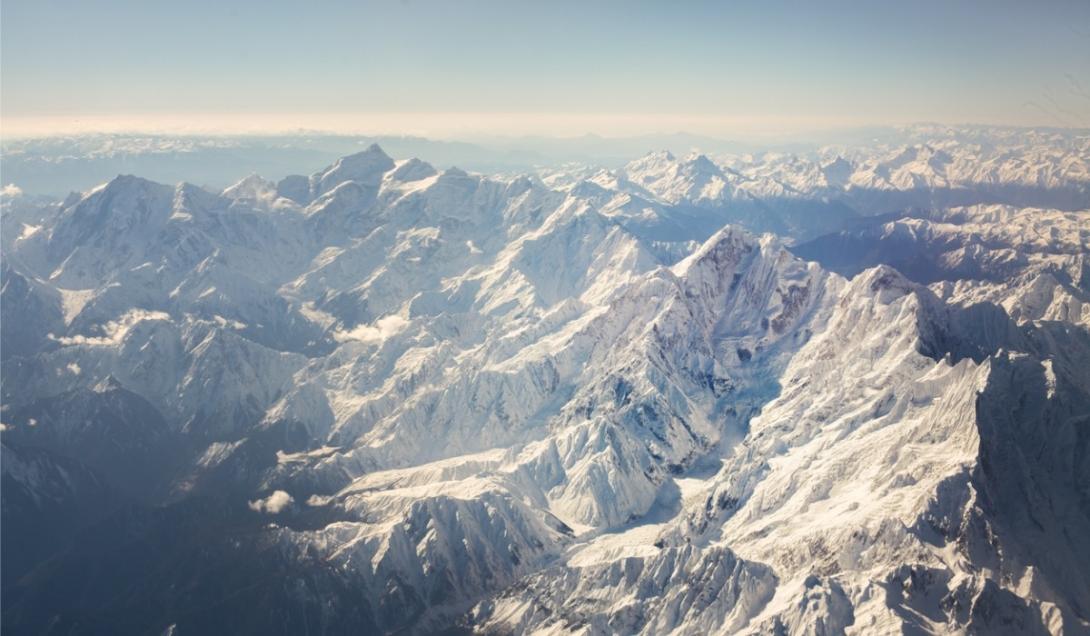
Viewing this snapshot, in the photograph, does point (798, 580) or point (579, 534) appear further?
point (579, 534)

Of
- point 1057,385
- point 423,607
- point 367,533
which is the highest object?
point 1057,385

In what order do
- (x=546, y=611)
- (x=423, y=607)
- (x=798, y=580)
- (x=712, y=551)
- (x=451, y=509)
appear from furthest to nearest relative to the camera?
(x=451, y=509) < (x=423, y=607) < (x=546, y=611) < (x=712, y=551) < (x=798, y=580)

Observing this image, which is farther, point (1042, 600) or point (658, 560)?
point (658, 560)

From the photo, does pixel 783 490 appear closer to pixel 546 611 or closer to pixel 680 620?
pixel 680 620

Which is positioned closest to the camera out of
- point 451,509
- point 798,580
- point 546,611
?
point 798,580

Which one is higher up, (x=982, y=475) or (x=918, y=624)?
(x=982, y=475)

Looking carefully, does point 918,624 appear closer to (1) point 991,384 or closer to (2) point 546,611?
(1) point 991,384

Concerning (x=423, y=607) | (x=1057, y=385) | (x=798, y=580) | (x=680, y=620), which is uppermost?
(x=1057, y=385)

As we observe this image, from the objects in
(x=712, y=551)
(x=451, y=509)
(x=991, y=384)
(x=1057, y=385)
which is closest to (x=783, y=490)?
(x=712, y=551)

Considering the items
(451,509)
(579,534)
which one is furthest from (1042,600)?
(451,509)
